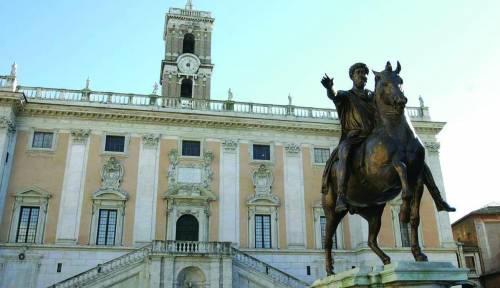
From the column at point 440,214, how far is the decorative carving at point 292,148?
9.14 metres

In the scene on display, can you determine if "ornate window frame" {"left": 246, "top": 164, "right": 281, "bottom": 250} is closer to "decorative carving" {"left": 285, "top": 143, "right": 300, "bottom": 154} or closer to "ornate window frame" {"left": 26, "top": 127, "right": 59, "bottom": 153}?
"decorative carving" {"left": 285, "top": 143, "right": 300, "bottom": 154}

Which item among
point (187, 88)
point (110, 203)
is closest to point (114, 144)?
point (110, 203)

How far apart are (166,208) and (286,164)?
8.25 metres

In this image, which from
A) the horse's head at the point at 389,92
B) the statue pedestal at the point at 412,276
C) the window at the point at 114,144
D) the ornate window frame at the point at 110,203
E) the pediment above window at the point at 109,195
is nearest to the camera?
the statue pedestal at the point at 412,276

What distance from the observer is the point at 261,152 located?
30.9 metres

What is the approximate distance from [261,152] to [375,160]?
82.8ft

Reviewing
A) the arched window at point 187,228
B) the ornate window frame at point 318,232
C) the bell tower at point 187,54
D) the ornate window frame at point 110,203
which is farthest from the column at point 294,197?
the bell tower at point 187,54

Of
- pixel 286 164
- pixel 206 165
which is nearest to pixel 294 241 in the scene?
pixel 286 164

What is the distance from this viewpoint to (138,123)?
97.8ft

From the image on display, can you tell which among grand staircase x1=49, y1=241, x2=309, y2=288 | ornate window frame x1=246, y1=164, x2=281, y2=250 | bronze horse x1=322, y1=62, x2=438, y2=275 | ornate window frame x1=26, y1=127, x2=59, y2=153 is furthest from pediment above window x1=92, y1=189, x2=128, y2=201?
bronze horse x1=322, y1=62, x2=438, y2=275

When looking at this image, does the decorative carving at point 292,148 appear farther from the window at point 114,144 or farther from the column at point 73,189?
the column at point 73,189

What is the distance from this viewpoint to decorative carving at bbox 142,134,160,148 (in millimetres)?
29469

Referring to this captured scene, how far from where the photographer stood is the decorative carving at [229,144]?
1194 inches

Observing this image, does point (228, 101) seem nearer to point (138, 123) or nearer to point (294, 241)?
point (138, 123)
